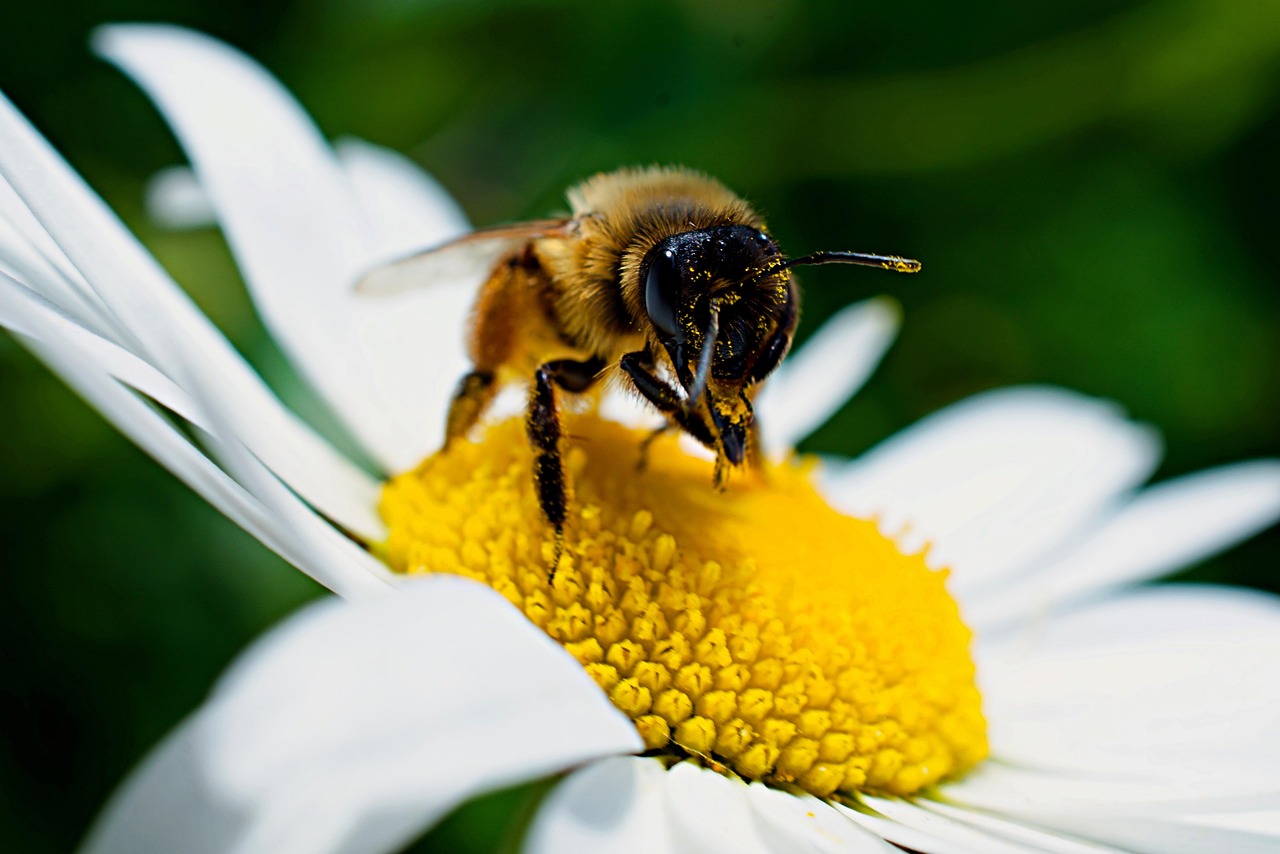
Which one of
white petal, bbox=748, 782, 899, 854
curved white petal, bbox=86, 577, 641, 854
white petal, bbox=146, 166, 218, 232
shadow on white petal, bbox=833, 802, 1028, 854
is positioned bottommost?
shadow on white petal, bbox=833, 802, 1028, 854

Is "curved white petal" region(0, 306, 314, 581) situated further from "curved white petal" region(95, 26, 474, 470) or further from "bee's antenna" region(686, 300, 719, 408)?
"curved white petal" region(95, 26, 474, 470)

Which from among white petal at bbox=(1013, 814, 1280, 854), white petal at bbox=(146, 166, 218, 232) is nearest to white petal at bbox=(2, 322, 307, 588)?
white petal at bbox=(1013, 814, 1280, 854)

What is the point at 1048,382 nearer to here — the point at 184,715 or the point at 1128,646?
the point at 1128,646

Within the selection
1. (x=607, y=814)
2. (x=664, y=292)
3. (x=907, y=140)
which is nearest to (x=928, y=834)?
(x=607, y=814)

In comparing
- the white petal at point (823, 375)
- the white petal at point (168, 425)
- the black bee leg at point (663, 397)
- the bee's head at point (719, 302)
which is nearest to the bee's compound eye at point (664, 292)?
the bee's head at point (719, 302)

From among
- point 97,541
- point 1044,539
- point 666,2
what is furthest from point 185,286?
point 1044,539
